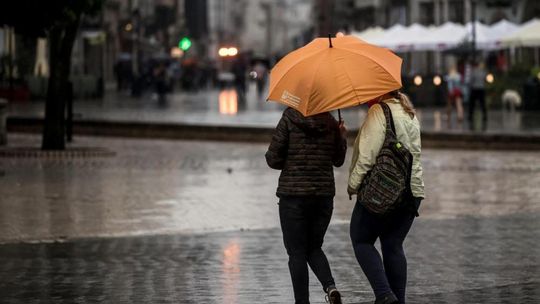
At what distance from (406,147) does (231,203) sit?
29.2ft

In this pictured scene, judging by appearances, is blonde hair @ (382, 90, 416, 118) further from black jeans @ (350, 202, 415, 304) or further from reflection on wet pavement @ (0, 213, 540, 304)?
reflection on wet pavement @ (0, 213, 540, 304)

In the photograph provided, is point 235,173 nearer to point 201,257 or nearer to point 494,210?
point 494,210

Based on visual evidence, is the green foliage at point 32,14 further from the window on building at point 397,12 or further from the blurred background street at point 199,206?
the window on building at point 397,12

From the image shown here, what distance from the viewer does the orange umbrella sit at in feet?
28.1

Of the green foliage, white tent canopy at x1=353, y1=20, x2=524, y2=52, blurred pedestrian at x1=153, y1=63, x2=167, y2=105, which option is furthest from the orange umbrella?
blurred pedestrian at x1=153, y1=63, x2=167, y2=105

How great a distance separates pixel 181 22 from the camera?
14750cm

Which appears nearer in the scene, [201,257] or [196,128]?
[201,257]

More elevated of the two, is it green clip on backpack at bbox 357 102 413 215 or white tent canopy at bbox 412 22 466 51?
white tent canopy at bbox 412 22 466 51

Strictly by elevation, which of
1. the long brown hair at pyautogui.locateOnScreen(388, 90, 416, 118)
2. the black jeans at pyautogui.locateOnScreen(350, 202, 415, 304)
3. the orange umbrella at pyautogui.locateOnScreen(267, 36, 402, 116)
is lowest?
the black jeans at pyautogui.locateOnScreen(350, 202, 415, 304)

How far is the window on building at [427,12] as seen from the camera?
84812mm

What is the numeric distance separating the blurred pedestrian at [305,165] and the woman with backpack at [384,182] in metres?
0.26

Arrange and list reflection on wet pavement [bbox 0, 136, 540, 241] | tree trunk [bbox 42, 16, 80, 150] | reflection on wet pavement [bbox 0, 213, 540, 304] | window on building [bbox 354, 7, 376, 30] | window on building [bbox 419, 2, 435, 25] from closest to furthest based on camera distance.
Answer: reflection on wet pavement [bbox 0, 213, 540, 304] < reflection on wet pavement [bbox 0, 136, 540, 241] < tree trunk [bbox 42, 16, 80, 150] < window on building [bbox 419, 2, 435, 25] < window on building [bbox 354, 7, 376, 30]

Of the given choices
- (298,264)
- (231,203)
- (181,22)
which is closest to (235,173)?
(231,203)

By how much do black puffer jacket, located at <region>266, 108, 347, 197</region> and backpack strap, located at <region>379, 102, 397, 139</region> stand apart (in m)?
0.40
